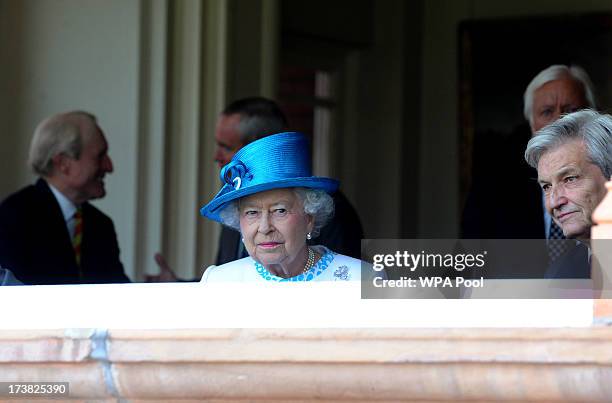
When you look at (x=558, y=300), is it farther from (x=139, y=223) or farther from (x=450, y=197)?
(x=450, y=197)

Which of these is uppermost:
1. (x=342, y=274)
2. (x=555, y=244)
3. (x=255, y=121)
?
(x=255, y=121)

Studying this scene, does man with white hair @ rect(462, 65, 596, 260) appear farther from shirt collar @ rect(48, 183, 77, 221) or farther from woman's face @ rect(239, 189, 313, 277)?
shirt collar @ rect(48, 183, 77, 221)

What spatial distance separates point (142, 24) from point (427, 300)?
3504mm

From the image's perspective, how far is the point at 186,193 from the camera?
6020 millimetres

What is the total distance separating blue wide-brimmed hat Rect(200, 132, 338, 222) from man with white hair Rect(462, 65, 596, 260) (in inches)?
40.8

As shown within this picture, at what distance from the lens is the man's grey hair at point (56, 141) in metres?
5.16

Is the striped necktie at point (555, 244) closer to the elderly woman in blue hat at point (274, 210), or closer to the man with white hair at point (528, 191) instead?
the man with white hair at point (528, 191)

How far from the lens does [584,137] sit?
11.4 ft

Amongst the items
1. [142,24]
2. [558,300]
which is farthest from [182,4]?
[558,300]

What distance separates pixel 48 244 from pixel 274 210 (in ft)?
5.25

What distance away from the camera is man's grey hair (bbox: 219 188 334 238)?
12.0 ft

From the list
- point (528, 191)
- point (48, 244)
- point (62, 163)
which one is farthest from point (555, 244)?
point (62, 163)

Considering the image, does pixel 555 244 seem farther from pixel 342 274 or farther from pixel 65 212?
pixel 65 212

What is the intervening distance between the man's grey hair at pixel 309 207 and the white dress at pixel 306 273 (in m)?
0.11
